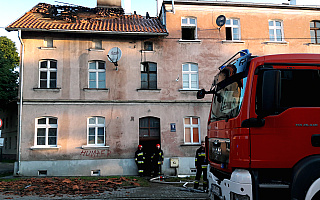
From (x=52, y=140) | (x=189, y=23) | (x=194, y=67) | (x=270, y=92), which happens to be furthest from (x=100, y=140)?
(x=270, y=92)

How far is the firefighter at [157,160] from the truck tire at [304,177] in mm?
10421

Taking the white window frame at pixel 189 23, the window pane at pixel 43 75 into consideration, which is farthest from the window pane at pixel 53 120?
the white window frame at pixel 189 23

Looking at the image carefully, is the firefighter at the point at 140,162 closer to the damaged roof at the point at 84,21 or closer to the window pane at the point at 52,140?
the window pane at the point at 52,140

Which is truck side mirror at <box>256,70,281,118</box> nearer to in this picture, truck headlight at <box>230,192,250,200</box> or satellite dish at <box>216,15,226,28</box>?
truck headlight at <box>230,192,250,200</box>

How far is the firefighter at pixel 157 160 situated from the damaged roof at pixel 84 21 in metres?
6.25

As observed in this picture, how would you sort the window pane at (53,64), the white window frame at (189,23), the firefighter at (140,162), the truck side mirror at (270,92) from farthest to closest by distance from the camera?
1. the white window frame at (189,23)
2. the window pane at (53,64)
3. the firefighter at (140,162)
4. the truck side mirror at (270,92)

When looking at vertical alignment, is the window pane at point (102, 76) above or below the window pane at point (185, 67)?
below

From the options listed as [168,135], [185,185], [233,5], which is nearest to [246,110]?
[185,185]

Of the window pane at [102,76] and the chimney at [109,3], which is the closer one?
the window pane at [102,76]

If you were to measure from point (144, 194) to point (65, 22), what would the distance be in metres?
10.8

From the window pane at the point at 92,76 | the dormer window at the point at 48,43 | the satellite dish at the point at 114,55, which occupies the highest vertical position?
the dormer window at the point at 48,43

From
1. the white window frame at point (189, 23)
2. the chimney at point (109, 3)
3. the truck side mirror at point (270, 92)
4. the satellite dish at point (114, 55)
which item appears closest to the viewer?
the truck side mirror at point (270, 92)

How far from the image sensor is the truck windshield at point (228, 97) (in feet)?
17.0

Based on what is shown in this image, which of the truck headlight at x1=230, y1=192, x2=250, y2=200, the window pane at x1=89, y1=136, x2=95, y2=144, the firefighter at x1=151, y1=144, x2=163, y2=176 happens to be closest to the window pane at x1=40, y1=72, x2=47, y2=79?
the window pane at x1=89, y1=136, x2=95, y2=144
